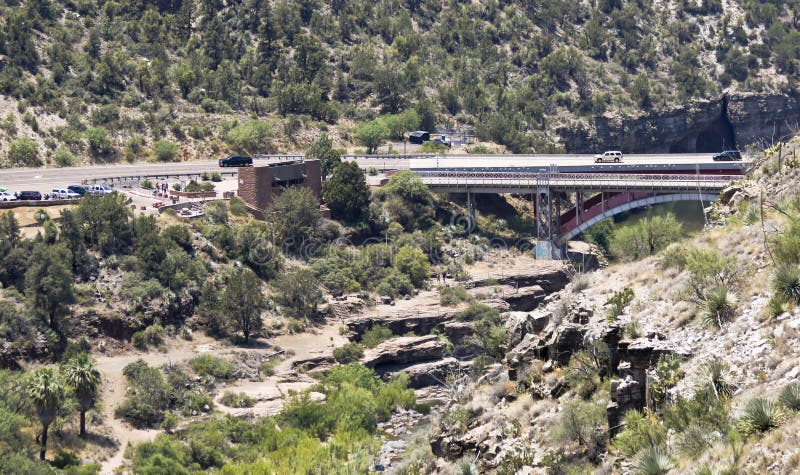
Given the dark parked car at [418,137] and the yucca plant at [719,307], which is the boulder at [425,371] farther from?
the dark parked car at [418,137]

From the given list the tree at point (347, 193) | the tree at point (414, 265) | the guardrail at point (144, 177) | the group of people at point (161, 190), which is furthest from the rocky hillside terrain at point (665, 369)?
the guardrail at point (144, 177)

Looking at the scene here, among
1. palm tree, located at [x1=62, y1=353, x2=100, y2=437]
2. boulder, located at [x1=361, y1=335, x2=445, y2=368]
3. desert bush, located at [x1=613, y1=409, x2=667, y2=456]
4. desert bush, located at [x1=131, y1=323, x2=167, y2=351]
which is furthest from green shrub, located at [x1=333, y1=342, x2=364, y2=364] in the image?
desert bush, located at [x1=613, y1=409, x2=667, y2=456]

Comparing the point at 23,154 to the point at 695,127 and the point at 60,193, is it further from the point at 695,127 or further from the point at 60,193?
the point at 695,127

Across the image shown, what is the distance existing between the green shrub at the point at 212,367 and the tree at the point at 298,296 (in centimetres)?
1182

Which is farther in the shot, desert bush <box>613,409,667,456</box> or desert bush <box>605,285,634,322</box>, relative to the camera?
desert bush <box>605,285,634,322</box>

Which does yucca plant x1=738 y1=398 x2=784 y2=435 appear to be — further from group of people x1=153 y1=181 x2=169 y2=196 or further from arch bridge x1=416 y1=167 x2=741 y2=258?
group of people x1=153 y1=181 x2=169 y2=196

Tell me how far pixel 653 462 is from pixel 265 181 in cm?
8771

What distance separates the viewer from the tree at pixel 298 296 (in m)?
95.9

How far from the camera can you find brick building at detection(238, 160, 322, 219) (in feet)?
366

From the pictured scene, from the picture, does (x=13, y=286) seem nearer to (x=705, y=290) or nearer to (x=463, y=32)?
(x=705, y=290)

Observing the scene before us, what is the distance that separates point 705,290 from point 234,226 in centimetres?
7861

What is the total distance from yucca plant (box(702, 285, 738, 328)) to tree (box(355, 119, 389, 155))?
11274cm

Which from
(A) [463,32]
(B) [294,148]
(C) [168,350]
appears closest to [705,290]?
(C) [168,350]

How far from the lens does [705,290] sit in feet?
103
